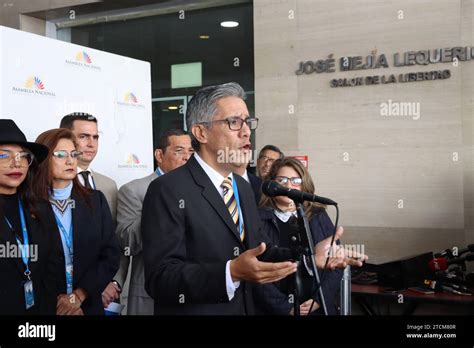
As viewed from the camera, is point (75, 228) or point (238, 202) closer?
point (238, 202)

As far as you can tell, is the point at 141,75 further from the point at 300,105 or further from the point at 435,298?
the point at 435,298

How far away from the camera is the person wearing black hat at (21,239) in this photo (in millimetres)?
1532

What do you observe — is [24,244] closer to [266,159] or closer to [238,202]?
[238,202]

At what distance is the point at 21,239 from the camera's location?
1.58 m

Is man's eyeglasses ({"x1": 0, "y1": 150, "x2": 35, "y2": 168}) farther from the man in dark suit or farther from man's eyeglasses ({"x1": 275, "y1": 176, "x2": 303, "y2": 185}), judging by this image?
→ man's eyeglasses ({"x1": 275, "y1": 176, "x2": 303, "y2": 185})

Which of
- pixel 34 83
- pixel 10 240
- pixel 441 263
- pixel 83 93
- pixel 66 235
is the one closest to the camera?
pixel 10 240

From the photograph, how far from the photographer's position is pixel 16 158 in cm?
169

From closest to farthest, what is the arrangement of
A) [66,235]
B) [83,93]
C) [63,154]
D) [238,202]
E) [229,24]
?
[238,202], [66,235], [63,154], [83,93], [229,24]

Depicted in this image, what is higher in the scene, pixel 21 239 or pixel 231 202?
pixel 231 202

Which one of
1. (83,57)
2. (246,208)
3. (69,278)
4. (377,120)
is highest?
(83,57)

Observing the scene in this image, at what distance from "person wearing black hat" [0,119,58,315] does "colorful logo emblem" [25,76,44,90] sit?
626mm

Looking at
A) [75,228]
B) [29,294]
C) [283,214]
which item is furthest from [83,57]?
[29,294]

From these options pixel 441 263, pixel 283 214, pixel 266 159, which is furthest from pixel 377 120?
pixel 283 214

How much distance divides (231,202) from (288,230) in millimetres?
330
